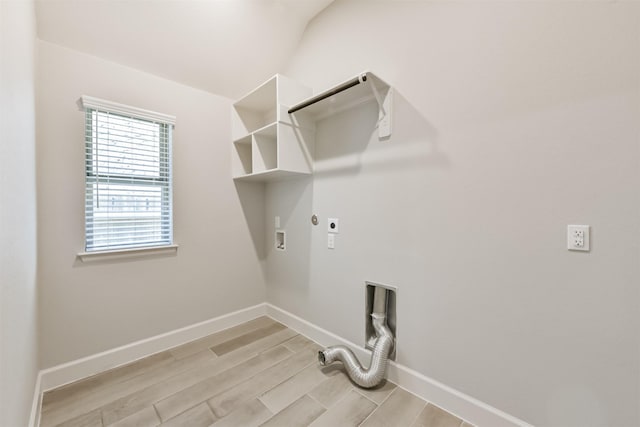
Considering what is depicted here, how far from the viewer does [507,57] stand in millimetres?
1378

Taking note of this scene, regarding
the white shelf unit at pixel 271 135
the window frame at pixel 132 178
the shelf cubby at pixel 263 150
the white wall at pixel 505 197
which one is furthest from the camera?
the shelf cubby at pixel 263 150

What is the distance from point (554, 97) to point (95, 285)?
3.15 meters

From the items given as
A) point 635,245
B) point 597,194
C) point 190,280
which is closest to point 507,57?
point 597,194

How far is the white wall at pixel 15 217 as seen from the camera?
85 cm

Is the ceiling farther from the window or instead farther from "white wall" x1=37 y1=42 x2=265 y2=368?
the window

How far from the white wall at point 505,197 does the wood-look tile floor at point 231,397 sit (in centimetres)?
32

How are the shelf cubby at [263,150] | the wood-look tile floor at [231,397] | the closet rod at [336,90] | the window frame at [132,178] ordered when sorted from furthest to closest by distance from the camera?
the shelf cubby at [263,150] → the window frame at [132,178] → the closet rod at [336,90] → the wood-look tile floor at [231,397]

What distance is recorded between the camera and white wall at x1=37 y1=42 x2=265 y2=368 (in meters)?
1.80

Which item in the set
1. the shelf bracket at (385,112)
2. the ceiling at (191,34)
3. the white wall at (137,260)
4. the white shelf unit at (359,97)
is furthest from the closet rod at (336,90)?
the white wall at (137,260)

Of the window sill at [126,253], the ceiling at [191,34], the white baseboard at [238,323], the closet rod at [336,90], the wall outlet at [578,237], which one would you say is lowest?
the white baseboard at [238,323]

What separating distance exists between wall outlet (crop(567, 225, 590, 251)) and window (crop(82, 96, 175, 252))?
2.77 metres

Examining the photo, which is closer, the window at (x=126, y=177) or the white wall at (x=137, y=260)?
the white wall at (x=137, y=260)

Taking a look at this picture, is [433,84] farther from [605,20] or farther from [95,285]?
[95,285]

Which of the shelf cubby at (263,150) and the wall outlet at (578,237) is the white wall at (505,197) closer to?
the wall outlet at (578,237)
